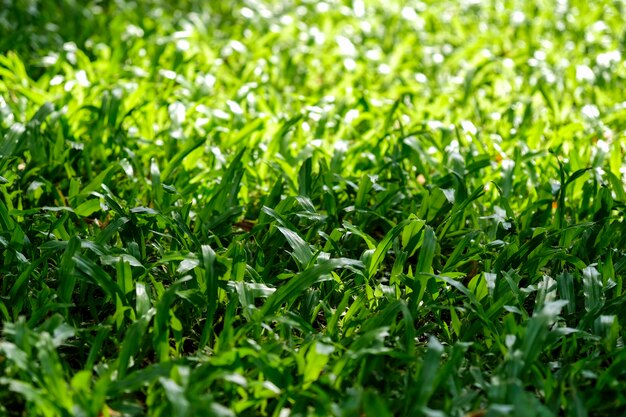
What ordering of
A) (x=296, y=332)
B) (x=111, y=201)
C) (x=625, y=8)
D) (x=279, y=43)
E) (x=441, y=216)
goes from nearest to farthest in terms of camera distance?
(x=296, y=332), (x=111, y=201), (x=441, y=216), (x=279, y=43), (x=625, y=8)

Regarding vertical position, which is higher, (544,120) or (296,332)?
(544,120)

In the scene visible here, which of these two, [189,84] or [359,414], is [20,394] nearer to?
[359,414]

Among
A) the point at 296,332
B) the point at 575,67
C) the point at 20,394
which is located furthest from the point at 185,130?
the point at 575,67

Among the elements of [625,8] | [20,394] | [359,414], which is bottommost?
[20,394]

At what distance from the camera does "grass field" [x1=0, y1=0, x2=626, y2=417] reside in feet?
6.10

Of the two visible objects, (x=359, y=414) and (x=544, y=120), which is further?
(x=544, y=120)

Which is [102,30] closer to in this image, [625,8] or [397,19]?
[397,19]

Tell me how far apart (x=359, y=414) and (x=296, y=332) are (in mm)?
494

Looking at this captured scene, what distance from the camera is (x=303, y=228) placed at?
261 centimetres

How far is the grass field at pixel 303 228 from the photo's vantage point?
6.10 ft

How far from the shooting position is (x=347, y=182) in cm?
277

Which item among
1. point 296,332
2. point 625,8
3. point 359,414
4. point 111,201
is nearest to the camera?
point 359,414

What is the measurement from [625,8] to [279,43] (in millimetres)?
2484

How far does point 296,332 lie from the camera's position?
7.10ft
